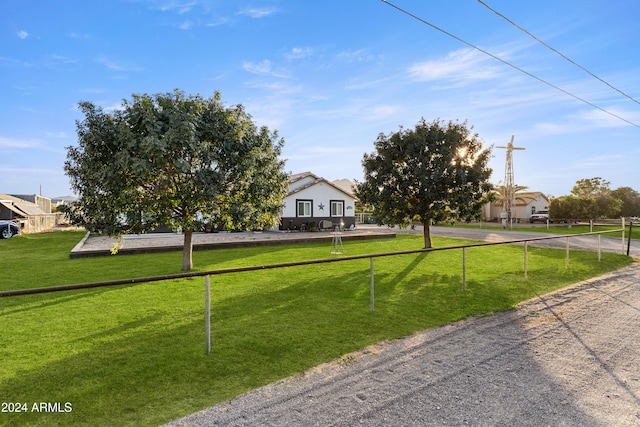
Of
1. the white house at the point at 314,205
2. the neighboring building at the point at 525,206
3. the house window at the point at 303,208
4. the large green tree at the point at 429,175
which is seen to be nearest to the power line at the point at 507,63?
the large green tree at the point at 429,175

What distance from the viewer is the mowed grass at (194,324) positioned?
3736 mm

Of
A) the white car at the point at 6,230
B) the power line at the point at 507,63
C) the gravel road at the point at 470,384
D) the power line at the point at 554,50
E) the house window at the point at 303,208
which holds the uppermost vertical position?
the power line at the point at 554,50

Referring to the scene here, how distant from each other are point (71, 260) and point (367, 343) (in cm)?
1347

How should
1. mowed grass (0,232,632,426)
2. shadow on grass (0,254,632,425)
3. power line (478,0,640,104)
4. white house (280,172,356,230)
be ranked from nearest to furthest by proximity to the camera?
1. shadow on grass (0,254,632,425)
2. mowed grass (0,232,632,426)
3. power line (478,0,640,104)
4. white house (280,172,356,230)

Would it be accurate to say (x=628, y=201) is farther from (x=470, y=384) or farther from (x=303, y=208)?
(x=470, y=384)

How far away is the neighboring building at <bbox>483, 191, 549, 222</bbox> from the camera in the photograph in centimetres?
5078

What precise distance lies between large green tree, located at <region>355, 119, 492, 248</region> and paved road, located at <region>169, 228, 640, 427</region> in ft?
31.8

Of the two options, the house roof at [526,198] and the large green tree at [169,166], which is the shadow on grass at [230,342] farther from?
the house roof at [526,198]

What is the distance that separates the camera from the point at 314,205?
29.2 meters

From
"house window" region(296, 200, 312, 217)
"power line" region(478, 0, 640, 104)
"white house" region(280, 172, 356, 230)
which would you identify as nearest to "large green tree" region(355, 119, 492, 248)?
Answer: "power line" region(478, 0, 640, 104)

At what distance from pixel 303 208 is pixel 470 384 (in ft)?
82.3

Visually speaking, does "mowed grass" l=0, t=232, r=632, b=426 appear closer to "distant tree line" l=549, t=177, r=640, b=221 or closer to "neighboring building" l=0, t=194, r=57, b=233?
"neighboring building" l=0, t=194, r=57, b=233

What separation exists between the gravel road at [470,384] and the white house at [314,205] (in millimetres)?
22185

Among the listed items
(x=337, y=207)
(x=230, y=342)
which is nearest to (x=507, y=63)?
(x=230, y=342)
